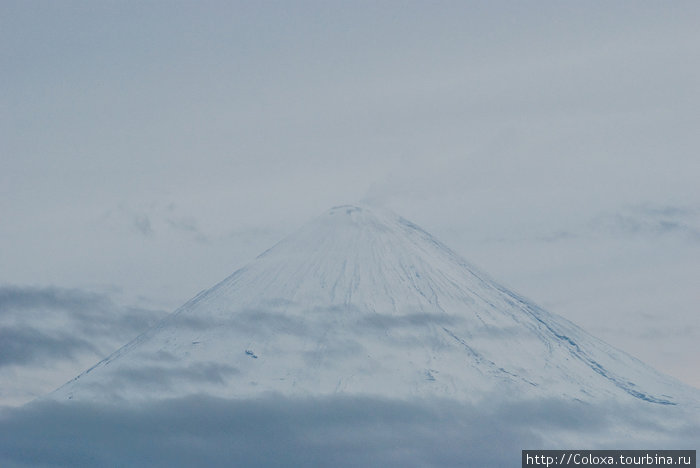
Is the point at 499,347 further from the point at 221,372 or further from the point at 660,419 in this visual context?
the point at 221,372

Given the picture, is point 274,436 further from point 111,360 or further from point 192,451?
point 111,360

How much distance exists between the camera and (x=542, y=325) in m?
110

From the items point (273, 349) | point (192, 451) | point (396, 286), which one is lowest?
point (192, 451)

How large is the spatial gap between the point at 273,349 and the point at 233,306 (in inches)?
225

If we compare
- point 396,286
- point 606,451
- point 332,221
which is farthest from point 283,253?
point 606,451

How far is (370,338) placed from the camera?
347 ft

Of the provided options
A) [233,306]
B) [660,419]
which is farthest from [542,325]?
[233,306]

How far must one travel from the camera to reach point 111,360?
119 m

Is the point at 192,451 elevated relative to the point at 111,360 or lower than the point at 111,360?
lower

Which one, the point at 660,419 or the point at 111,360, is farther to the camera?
the point at 111,360

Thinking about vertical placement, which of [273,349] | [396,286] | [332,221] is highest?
[332,221]

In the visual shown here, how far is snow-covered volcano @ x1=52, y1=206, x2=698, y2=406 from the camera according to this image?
10356 cm

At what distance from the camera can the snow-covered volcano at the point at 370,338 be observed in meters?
104

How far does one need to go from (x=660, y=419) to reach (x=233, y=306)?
41.9m
